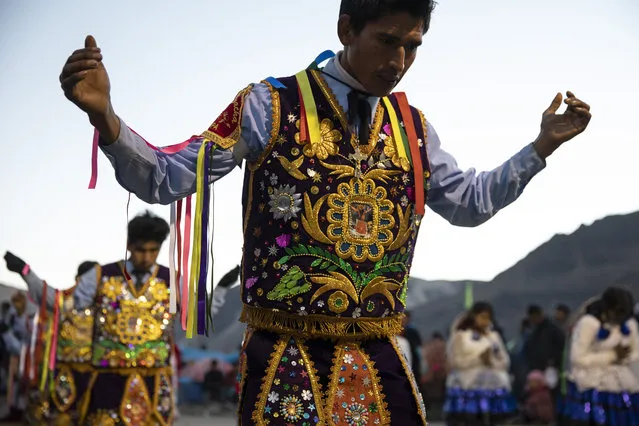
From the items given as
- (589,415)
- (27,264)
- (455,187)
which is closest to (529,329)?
(589,415)

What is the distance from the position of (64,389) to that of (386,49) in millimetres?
6648

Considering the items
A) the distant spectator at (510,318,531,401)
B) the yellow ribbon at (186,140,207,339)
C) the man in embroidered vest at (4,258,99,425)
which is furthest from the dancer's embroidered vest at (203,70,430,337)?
the distant spectator at (510,318,531,401)

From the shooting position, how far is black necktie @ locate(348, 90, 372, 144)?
3.81m

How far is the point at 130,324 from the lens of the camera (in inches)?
345

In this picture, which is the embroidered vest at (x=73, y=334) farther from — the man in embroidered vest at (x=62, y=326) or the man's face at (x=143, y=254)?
the man's face at (x=143, y=254)

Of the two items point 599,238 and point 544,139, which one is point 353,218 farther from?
point 599,238

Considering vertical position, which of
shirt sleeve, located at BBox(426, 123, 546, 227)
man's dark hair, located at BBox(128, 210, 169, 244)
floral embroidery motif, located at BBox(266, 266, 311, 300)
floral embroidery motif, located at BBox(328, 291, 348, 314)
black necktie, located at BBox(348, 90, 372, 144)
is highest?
man's dark hair, located at BBox(128, 210, 169, 244)

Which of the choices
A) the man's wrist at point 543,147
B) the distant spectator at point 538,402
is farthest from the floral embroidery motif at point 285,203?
the distant spectator at point 538,402

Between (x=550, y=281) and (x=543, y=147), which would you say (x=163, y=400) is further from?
(x=550, y=281)

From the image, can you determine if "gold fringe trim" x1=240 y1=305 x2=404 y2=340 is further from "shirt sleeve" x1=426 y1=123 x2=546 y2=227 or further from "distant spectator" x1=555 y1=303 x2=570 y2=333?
"distant spectator" x1=555 y1=303 x2=570 y2=333

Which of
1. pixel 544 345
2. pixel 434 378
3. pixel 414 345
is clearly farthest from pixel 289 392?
pixel 434 378

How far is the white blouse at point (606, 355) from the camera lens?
10602 mm

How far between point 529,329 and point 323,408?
13305 millimetres

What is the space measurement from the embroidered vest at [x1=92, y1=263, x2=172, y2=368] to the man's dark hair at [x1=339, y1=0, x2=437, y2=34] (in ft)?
17.6
